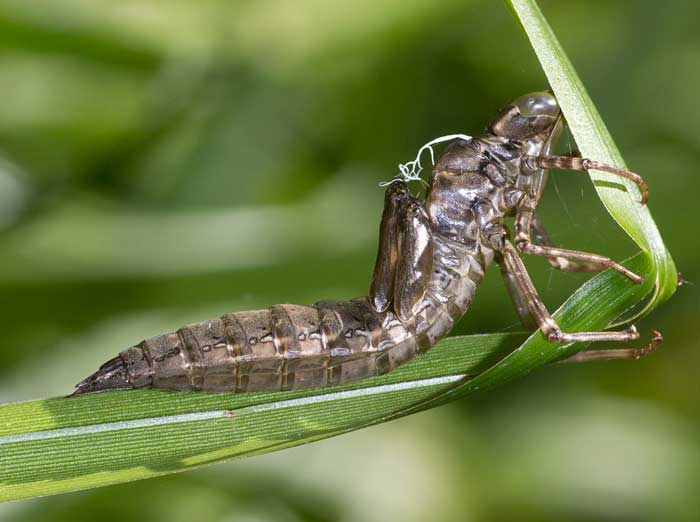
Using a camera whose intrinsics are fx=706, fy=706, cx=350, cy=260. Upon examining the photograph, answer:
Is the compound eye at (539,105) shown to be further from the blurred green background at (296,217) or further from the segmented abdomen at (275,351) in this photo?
the segmented abdomen at (275,351)

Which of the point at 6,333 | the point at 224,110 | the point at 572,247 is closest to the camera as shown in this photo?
the point at 572,247

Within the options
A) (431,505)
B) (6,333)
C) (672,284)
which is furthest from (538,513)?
(6,333)

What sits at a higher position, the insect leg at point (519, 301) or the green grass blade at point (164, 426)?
the insect leg at point (519, 301)

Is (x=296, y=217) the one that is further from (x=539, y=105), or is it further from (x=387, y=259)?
(x=539, y=105)

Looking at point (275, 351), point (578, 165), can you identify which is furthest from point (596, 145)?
point (275, 351)

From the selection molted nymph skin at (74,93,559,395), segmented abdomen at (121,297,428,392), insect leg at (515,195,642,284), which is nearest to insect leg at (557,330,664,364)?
insect leg at (515,195,642,284)

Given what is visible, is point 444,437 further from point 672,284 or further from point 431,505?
point 672,284

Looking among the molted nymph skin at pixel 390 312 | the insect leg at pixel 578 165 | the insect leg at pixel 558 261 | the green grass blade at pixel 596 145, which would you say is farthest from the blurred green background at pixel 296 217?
the green grass blade at pixel 596 145
